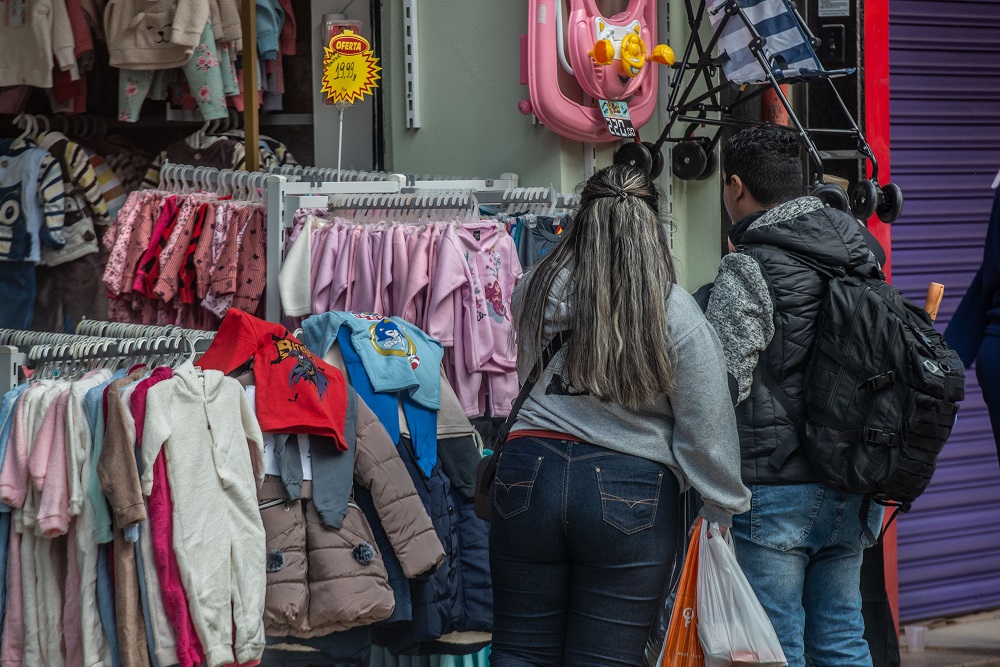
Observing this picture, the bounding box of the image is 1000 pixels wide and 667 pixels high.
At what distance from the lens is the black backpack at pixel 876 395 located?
3.35 meters

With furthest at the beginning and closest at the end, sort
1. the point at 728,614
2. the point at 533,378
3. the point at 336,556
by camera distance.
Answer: the point at 336,556
the point at 728,614
the point at 533,378

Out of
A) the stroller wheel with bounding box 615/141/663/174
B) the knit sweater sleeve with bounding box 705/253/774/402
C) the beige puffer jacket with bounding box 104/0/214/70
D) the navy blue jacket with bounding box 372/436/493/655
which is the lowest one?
the navy blue jacket with bounding box 372/436/493/655

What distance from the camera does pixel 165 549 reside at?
3.45m

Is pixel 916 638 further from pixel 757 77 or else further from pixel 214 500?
pixel 214 500

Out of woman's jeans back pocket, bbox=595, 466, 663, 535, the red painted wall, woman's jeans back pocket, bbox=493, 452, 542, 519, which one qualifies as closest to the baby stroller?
the red painted wall

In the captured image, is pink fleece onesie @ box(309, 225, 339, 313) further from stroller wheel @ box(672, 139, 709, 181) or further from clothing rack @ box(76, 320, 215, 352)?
stroller wheel @ box(672, 139, 709, 181)

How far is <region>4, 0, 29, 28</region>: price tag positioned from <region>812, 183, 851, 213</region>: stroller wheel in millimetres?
4238

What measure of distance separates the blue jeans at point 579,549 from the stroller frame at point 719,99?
1990mm

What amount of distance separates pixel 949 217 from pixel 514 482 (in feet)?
13.0

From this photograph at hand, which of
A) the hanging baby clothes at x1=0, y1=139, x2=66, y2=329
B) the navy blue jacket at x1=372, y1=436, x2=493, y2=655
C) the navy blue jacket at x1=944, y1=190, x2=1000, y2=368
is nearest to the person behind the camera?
the navy blue jacket at x1=372, y1=436, x2=493, y2=655

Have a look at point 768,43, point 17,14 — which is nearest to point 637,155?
point 768,43

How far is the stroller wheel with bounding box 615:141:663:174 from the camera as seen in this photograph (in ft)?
17.8

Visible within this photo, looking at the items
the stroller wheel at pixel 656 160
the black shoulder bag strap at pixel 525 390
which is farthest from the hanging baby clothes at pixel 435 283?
the black shoulder bag strap at pixel 525 390

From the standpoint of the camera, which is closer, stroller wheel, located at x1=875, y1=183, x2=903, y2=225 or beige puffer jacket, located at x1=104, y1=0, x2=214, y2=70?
stroller wheel, located at x1=875, y1=183, x2=903, y2=225
